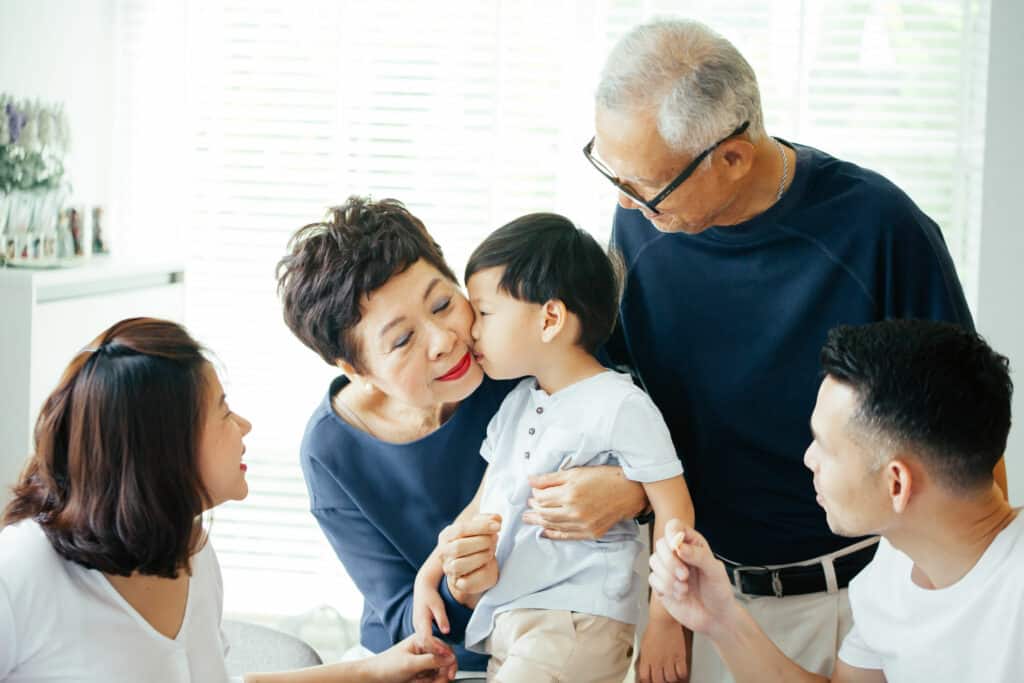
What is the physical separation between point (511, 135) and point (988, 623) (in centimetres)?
259

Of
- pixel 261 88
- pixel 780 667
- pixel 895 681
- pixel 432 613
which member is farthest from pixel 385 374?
pixel 261 88

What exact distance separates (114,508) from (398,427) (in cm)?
70

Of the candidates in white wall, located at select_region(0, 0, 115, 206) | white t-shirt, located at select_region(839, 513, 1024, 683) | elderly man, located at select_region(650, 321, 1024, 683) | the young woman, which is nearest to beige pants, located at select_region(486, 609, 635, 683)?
elderly man, located at select_region(650, 321, 1024, 683)

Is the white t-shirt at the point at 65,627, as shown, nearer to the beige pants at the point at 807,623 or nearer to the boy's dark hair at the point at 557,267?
the boy's dark hair at the point at 557,267

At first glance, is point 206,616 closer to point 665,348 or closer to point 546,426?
point 546,426

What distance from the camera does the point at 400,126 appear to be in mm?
3742

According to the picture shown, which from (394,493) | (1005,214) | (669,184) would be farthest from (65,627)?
(1005,214)

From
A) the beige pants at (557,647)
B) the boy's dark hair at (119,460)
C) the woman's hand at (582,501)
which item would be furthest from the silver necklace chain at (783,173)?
the boy's dark hair at (119,460)

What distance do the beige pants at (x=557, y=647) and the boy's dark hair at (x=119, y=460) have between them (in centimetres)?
58

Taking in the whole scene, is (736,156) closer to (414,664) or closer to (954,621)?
(954,621)

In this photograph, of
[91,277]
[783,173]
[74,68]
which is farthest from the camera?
[74,68]

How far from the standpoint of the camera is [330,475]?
6.55ft

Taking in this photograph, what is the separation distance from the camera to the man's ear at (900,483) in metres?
1.42

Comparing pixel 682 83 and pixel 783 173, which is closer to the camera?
pixel 682 83
